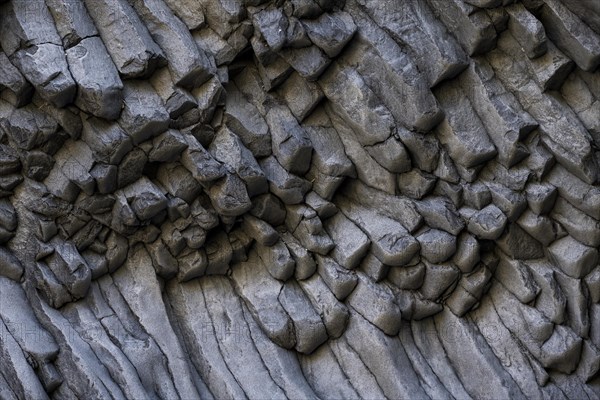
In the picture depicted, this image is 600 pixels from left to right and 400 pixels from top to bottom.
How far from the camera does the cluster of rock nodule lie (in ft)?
20.7

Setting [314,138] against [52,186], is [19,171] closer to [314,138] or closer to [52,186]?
[52,186]

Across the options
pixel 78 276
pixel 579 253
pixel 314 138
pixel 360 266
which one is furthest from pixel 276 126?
pixel 579 253

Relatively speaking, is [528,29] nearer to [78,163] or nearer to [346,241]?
[346,241]

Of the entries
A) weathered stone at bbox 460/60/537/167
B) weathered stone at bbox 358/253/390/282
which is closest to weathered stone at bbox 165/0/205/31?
weathered stone at bbox 460/60/537/167

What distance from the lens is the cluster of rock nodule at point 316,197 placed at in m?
6.30

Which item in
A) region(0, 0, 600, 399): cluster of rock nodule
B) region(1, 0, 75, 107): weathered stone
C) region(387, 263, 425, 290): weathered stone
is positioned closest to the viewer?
region(1, 0, 75, 107): weathered stone

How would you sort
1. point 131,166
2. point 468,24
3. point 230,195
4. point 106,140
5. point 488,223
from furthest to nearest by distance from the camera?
point 488,223 < point 468,24 < point 230,195 < point 131,166 < point 106,140

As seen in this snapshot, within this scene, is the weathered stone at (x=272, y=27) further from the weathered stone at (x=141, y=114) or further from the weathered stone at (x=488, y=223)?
the weathered stone at (x=488, y=223)

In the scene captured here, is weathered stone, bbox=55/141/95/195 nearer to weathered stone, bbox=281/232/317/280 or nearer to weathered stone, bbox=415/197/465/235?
weathered stone, bbox=281/232/317/280

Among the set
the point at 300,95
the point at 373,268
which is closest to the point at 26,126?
the point at 300,95

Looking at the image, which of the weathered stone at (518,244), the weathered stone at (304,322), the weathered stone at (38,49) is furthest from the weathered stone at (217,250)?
the weathered stone at (518,244)

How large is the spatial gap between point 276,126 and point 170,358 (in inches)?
57.9

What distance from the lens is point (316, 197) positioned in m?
6.73

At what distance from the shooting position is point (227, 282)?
679cm
